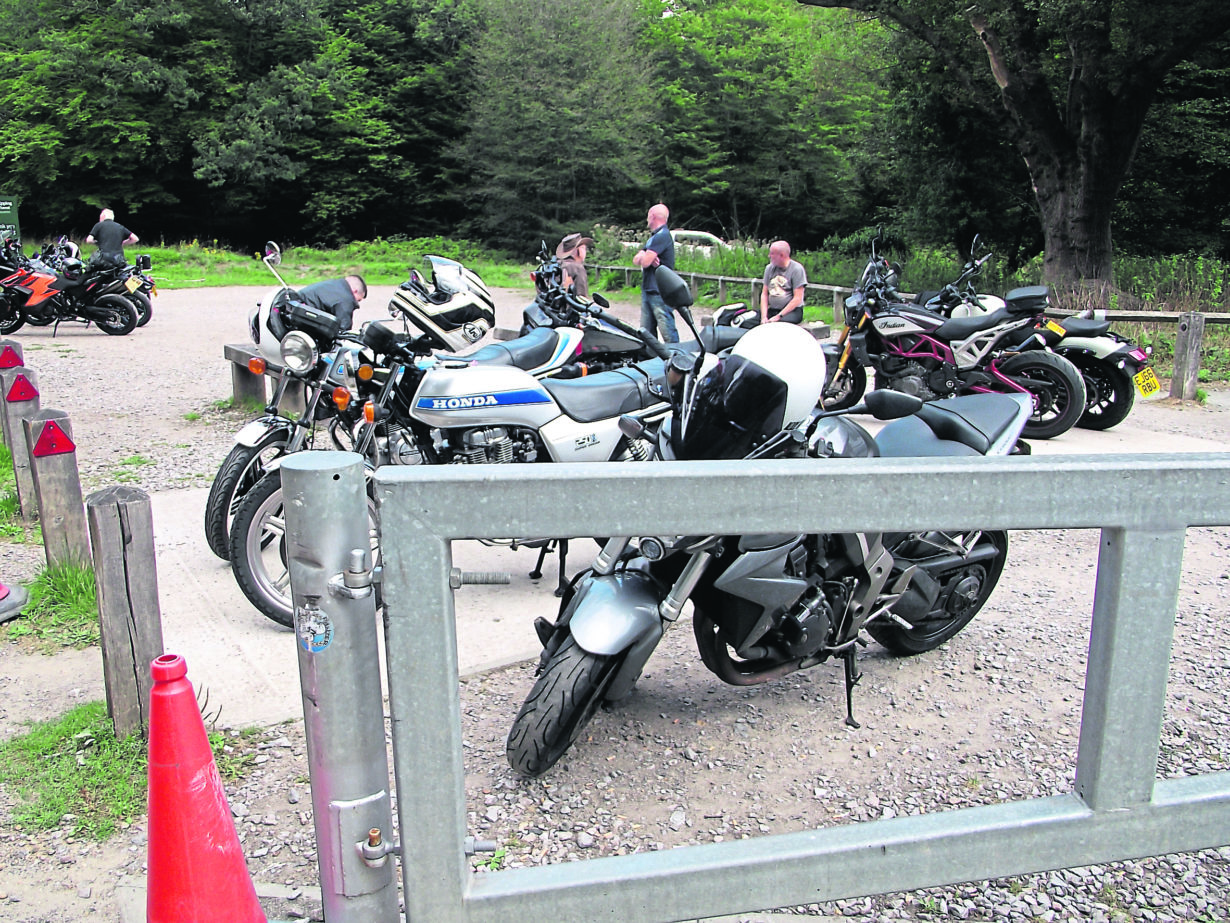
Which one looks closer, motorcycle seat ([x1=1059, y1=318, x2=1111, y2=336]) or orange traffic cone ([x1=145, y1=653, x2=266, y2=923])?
orange traffic cone ([x1=145, y1=653, x2=266, y2=923])

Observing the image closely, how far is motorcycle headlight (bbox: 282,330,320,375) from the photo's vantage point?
4.54 m

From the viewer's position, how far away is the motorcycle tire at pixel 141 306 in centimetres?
1438

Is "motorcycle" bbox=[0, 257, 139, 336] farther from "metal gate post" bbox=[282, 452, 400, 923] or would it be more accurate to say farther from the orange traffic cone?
"metal gate post" bbox=[282, 452, 400, 923]

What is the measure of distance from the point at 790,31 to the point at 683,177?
25.2ft

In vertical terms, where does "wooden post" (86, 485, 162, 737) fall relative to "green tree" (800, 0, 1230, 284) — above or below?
below

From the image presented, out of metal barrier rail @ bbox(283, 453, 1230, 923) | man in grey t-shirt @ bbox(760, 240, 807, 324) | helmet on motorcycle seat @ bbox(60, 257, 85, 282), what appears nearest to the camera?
metal barrier rail @ bbox(283, 453, 1230, 923)

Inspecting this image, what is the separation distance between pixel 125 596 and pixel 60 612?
1.45m

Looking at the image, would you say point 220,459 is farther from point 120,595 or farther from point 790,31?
point 790,31

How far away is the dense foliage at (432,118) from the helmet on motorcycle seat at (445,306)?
2693 centimetres

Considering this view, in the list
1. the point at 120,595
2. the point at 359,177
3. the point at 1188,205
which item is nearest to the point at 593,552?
the point at 120,595

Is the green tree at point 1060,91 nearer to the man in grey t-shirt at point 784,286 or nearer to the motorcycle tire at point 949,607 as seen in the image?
the man in grey t-shirt at point 784,286

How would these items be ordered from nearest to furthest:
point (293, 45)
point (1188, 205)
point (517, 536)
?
point (517, 536)
point (1188, 205)
point (293, 45)

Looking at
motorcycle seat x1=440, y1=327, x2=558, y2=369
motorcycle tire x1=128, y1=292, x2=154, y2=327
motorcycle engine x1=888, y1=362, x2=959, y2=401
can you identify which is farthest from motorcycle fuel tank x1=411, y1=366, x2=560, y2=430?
motorcycle tire x1=128, y1=292, x2=154, y2=327

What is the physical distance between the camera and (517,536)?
1.61 m
